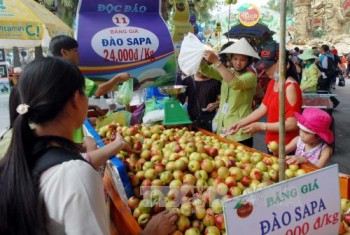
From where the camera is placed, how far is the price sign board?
1.38 m

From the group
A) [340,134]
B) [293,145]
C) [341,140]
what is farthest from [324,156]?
[340,134]

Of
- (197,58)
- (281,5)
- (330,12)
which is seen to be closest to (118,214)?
(281,5)

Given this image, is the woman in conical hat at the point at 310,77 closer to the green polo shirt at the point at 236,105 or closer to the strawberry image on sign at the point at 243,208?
the green polo shirt at the point at 236,105

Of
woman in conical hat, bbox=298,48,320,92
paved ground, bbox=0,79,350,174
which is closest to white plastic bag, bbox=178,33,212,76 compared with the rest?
paved ground, bbox=0,79,350,174

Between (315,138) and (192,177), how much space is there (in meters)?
1.01

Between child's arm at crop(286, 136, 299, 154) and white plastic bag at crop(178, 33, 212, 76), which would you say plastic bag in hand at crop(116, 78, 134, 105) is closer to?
white plastic bag at crop(178, 33, 212, 76)

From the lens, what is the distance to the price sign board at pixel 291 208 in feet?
4.51

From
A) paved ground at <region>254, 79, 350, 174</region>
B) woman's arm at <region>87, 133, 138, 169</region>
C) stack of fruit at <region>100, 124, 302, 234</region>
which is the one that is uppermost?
woman's arm at <region>87, 133, 138, 169</region>

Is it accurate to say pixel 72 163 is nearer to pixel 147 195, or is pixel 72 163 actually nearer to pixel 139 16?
pixel 147 195

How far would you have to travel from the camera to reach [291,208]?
4.93 feet

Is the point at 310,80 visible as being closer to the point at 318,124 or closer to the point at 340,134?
the point at 340,134

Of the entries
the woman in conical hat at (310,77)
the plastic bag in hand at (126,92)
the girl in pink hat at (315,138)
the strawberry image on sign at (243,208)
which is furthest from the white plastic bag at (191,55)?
the woman in conical hat at (310,77)

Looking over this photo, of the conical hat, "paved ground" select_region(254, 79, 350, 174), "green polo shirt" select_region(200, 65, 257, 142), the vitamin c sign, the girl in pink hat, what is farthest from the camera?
the vitamin c sign

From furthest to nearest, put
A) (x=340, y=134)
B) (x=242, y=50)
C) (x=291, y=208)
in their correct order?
(x=340, y=134) < (x=242, y=50) < (x=291, y=208)
